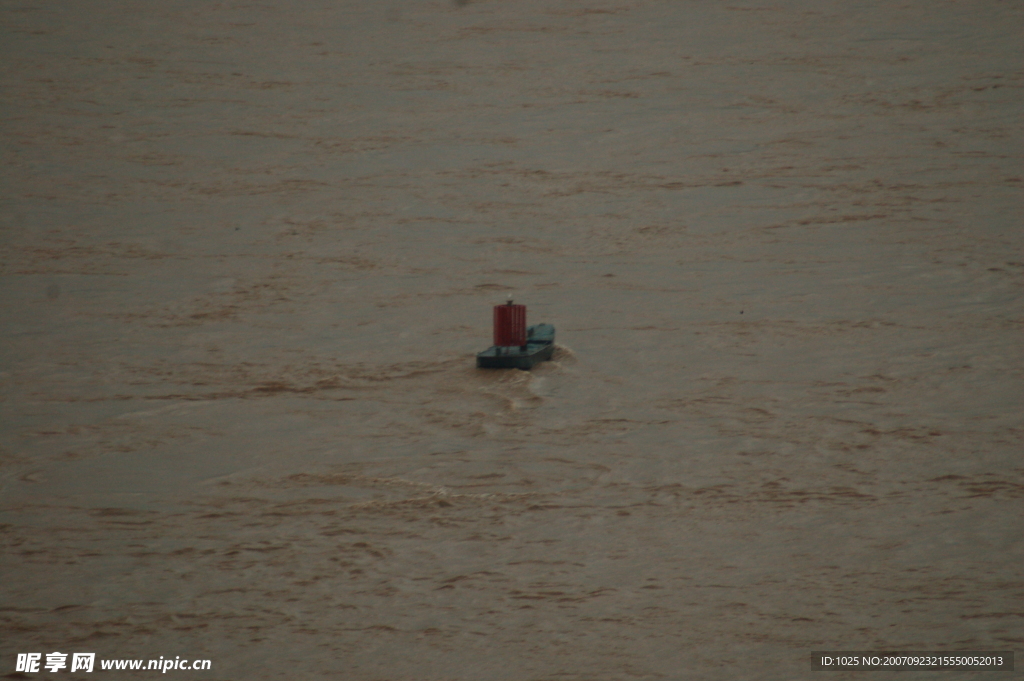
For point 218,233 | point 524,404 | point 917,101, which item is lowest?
point 524,404

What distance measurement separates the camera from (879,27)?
349 inches

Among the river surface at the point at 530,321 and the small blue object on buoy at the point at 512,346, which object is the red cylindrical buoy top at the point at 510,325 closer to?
the small blue object on buoy at the point at 512,346

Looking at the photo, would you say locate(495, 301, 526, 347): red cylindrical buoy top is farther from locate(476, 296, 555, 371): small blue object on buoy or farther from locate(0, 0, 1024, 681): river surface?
locate(0, 0, 1024, 681): river surface

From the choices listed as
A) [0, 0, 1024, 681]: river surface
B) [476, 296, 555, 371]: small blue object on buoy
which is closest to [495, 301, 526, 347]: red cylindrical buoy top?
[476, 296, 555, 371]: small blue object on buoy

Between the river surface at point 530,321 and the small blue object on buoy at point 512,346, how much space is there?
93mm

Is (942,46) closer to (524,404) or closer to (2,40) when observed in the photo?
(524,404)

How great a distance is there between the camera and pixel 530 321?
4.99 meters

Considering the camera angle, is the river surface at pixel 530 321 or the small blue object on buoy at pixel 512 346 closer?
the river surface at pixel 530 321

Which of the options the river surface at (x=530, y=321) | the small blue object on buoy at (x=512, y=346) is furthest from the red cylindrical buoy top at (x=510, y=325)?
the river surface at (x=530, y=321)

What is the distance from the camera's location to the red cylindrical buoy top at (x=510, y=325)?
4508 mm

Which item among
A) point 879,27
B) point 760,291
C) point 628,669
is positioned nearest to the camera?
point 628,669

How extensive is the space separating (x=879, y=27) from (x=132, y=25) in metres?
5.41

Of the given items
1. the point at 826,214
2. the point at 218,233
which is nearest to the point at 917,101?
the point at 826,214

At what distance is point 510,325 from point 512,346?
3.3 inches
